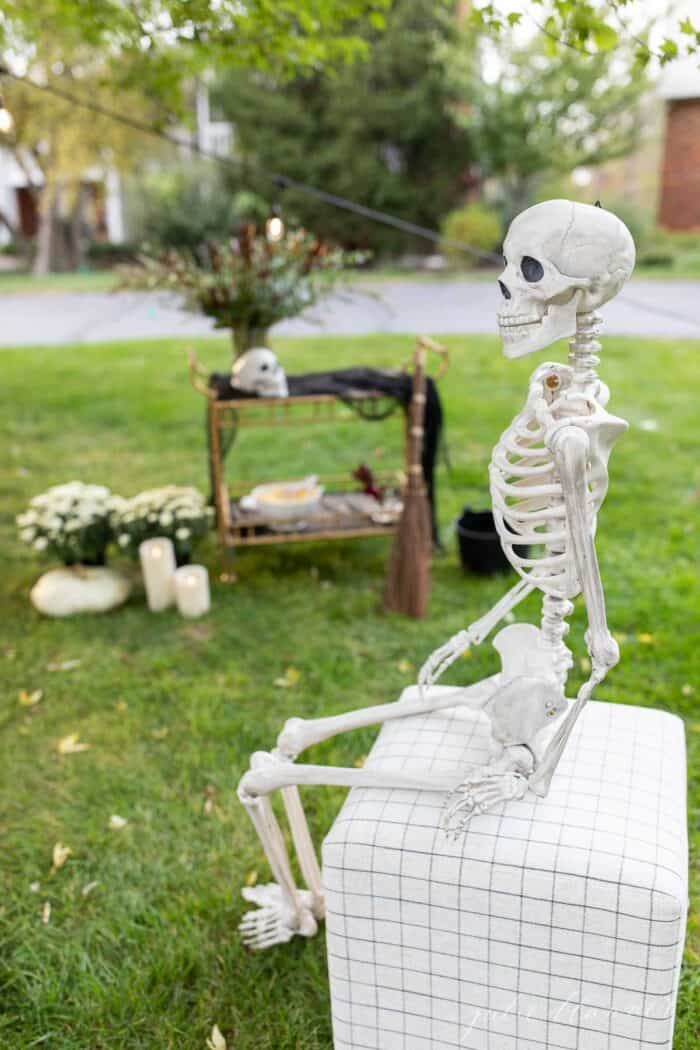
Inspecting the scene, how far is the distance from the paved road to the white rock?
5.63m

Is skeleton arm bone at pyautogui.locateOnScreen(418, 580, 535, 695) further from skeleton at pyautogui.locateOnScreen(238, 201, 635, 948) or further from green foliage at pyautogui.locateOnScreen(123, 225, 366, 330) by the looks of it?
green foliage at pyautogui.locateOnScreen(123, 225, 366, 330)

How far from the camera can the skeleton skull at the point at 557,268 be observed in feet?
5.42

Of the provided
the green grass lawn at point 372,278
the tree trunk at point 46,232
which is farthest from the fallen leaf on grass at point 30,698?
Result: the tree trunk at point 46,232

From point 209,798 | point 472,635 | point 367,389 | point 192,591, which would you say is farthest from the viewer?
point 367,389

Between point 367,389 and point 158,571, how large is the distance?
4.19ft

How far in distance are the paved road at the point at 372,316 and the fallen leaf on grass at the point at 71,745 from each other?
6.79 meters

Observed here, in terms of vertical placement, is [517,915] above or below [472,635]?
below

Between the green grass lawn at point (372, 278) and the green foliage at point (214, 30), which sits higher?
the green foliage at point (214, 30)

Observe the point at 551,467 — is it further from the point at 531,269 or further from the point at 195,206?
the point at 195,206

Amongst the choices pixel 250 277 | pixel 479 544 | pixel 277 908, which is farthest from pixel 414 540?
pixel 277 908

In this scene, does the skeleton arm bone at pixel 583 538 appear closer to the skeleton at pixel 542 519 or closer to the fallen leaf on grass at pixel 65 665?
the skeleton at pixel 542 519

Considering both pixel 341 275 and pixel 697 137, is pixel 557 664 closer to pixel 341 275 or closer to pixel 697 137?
pixel 341 275

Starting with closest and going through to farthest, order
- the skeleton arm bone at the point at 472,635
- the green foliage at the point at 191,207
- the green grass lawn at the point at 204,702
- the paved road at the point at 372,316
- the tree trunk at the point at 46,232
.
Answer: the skeleton arm bone at the point at 472,635
the green grass lawn at the point at 204,702
the paved road at the point at 372,316
the green foliage at the point at 191,207
the tree trunk at the point at 46,232

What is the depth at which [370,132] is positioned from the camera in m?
16.1
